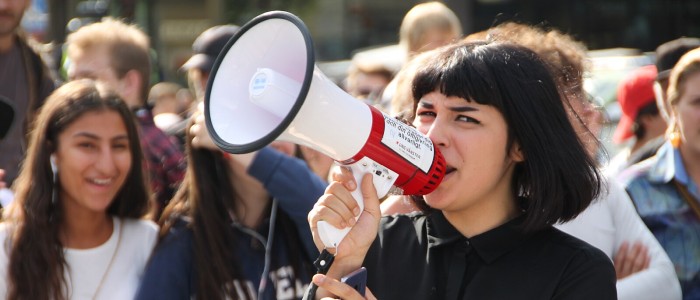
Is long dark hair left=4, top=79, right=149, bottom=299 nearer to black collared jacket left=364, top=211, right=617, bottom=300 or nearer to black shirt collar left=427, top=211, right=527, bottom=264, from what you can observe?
black collared jacket left=364, top=211, right=617, bottom=300

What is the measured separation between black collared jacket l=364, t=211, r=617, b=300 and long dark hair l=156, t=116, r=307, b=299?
90 cm

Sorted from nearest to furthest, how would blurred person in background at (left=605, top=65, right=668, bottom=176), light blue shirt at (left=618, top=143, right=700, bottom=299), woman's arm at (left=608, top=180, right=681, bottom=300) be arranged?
woman's arm at (left=608, top=180, right=681, bottom=300)
light blue shirt at (left=618, top=143, right=700, bottom=299)
blurred person in background at (left=605, top=65, right=668, bottom=176)

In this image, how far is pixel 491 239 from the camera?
235cm

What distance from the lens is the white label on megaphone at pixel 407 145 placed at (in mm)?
2266

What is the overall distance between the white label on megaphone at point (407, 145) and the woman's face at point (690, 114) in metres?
1.92

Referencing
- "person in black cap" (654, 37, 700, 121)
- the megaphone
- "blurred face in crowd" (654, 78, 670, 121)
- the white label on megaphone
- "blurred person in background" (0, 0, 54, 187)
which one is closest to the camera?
the megaphone

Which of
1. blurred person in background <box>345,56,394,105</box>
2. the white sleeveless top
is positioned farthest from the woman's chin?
blurred person in background <box>345,56,394,105</box>

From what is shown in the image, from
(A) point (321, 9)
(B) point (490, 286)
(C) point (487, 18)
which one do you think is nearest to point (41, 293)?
(B) point (490, 286)

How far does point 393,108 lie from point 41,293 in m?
1.46

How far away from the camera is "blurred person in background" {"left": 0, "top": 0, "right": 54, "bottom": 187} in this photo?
4168 mm

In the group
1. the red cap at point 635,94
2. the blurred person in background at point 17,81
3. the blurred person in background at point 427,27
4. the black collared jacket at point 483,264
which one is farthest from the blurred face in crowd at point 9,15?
the red cap at point 635,94

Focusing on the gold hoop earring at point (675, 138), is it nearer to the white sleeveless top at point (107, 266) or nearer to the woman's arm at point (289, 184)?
the woman's arm at point (289, 184)

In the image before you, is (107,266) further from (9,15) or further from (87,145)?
(9,15)

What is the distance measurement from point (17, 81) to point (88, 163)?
91cm
